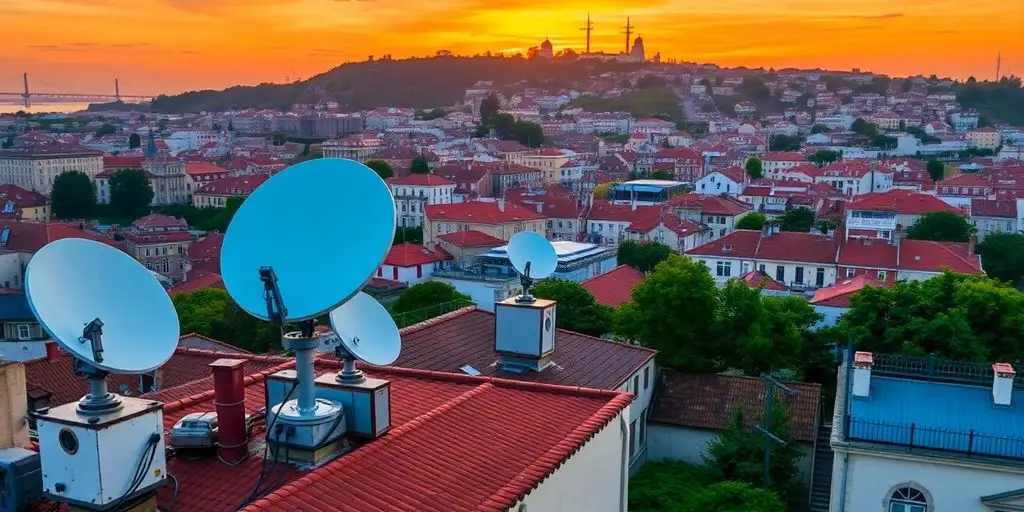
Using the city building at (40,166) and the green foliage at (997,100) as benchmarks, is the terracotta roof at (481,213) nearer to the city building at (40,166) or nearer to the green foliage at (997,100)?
the city building at (40,166)

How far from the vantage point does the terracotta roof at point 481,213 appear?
63188 millimetres

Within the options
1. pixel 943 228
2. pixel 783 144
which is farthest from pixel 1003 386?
pixel 783 144

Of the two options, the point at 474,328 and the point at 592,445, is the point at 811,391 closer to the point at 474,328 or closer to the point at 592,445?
the point at 474,328

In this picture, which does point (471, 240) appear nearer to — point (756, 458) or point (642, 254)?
point (642, 254)

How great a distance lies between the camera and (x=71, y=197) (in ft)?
294

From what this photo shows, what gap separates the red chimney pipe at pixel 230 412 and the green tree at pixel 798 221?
61327mm

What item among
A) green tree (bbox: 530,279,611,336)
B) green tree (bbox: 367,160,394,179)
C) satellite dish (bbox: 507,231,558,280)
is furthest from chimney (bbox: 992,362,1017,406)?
green tree (bbox: 367,160,394,179)

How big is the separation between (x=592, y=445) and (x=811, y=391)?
12.3 m

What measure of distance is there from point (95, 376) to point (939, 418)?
13523 mm

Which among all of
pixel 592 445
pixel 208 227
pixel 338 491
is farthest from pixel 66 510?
pixel 208 227

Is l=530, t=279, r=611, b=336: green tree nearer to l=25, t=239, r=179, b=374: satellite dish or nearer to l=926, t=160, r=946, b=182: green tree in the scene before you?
l=25, t=239, r=179, b=374: satellite dish

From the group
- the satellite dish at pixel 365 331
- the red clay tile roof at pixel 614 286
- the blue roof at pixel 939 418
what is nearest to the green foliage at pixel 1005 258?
the red clay tile roof at pixel 614 286

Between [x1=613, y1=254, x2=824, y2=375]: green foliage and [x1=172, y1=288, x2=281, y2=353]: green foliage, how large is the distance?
17.2 m

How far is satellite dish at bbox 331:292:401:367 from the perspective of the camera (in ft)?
26.5
